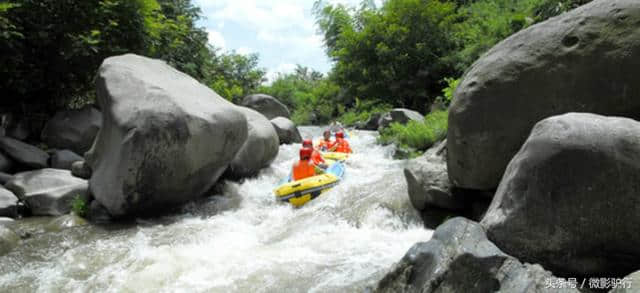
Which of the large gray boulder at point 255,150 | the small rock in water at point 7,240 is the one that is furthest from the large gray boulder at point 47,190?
the large gray boulder at point 255,150

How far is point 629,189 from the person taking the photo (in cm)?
272

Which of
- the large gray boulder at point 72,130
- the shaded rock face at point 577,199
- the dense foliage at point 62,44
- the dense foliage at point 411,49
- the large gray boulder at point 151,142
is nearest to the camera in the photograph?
the shaded rock face at point 577,199

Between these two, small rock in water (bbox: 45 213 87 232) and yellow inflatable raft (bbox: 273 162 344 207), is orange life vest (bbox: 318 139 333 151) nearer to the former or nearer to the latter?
yellow inflatable raft (bbox: 273 162 344 207)

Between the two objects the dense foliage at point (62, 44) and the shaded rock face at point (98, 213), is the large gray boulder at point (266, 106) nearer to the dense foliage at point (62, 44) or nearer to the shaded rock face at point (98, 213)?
the dense foliage at point (62, 44)

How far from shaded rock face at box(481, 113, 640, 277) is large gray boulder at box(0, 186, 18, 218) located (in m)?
6.30

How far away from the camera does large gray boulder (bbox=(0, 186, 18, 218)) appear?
18.4ft

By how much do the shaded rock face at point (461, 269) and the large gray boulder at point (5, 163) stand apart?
6.94 meters

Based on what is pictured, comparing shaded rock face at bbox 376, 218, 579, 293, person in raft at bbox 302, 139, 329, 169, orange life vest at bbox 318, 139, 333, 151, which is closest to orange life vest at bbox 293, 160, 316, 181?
person in raft at bbox 302, 139, 329, 169

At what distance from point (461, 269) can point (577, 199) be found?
1.11 metres

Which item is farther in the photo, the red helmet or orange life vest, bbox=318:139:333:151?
orange life vest, bbox=318:139:333:151

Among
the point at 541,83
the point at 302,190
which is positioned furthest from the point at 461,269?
the point at 302,190

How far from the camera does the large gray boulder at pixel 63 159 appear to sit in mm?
7207

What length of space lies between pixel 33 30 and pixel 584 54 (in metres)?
8.86

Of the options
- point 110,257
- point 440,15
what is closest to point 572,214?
point 110,257
